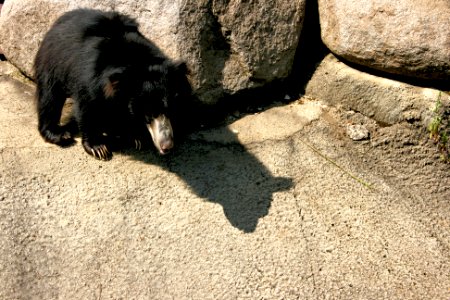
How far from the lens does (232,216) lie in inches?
116

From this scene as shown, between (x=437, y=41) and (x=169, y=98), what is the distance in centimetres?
164

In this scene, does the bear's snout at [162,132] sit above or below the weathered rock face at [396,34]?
below

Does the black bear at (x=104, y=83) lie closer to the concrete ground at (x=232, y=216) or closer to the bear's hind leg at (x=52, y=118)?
the bear's hind leg at (x=52, y=118)

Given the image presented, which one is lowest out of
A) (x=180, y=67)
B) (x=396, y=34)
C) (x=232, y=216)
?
(x=232, y=216)

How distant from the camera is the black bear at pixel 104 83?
2818 mm

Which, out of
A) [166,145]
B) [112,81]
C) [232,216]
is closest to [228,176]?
[232,216]

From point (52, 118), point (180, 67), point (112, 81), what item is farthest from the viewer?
point (52, 118)

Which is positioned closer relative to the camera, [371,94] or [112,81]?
[112,81]

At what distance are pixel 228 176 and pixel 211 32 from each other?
100 cm

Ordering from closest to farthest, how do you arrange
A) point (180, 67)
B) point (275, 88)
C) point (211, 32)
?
point (180, 67) < point (211, 32) < point (275, 88)

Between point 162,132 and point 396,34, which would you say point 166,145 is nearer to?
point 162,132

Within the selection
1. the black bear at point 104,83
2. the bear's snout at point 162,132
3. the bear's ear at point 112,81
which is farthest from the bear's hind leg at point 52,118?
the bear's snout at point 162,132

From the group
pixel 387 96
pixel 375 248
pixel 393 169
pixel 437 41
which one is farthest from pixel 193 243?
pixel 437 41

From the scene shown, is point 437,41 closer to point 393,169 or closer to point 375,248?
point 393,169
